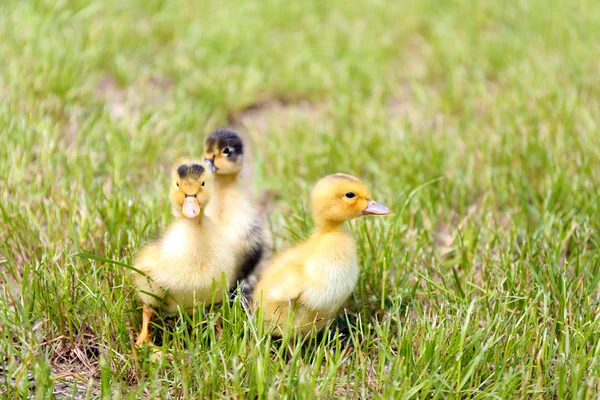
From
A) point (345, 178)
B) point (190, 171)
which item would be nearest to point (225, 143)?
point (190, 171)

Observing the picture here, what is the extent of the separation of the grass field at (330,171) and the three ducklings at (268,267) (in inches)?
5.2

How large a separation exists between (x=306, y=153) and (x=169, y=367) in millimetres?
2574

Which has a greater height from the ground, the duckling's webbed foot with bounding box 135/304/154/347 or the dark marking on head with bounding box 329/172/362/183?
the dark marking on head with bounding box 329/172/362/183

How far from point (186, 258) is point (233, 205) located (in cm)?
73

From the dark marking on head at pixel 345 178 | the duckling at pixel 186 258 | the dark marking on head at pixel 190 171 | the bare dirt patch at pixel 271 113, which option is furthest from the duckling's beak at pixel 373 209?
the bare dirt patch at pixel 271 113

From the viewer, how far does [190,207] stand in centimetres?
315

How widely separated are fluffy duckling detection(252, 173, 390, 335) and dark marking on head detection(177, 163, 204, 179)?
567 mm

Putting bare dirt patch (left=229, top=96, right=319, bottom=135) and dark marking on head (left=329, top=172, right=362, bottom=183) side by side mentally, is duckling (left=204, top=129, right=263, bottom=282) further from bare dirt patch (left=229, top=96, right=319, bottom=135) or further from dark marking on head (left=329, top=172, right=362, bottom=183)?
bare dirt patch (left=229, top=96, right=319, bottom=135)

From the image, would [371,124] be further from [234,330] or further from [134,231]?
[234,330]

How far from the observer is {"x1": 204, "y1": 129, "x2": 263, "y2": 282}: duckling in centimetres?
381

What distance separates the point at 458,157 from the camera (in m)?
5.42

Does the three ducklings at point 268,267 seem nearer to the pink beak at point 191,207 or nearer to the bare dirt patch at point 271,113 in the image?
the pink beak at point 191,207

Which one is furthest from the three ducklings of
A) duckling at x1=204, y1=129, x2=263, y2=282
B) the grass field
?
A: duckling at x1=204, y1=129, x2=263, y2=282

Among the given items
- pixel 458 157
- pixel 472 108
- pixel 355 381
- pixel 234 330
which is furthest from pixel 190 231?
pixel 472 108
